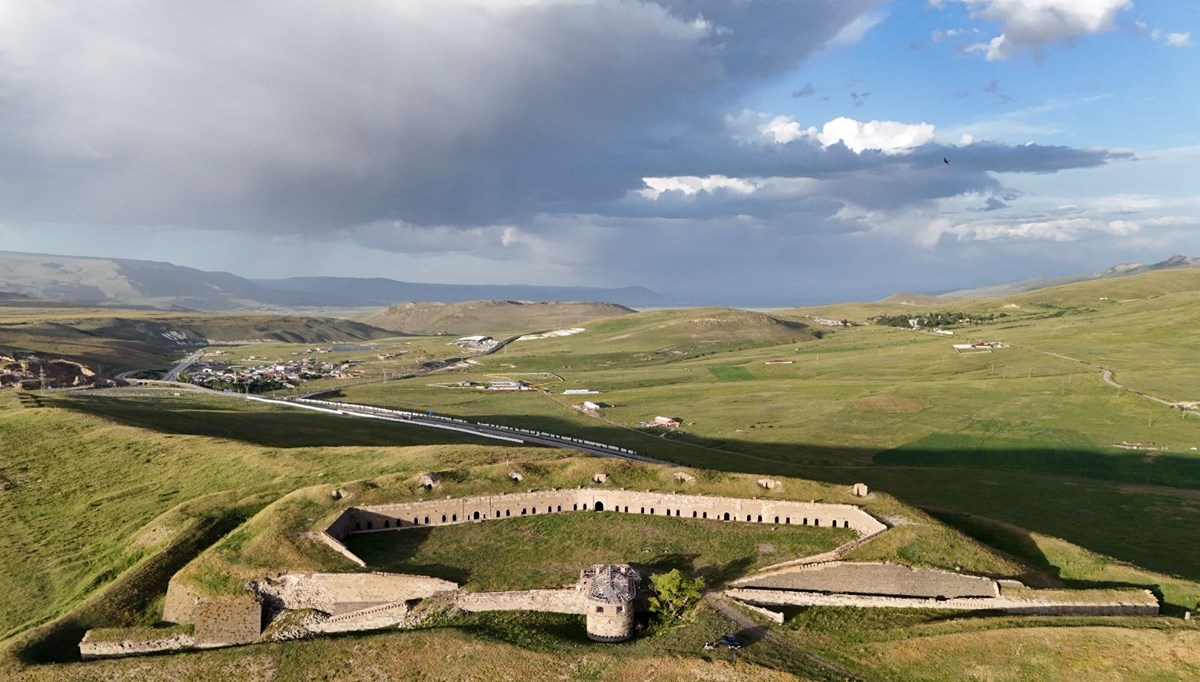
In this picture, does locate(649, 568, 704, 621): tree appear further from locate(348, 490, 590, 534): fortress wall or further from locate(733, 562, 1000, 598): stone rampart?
locate(348, 490, 590, 534): fortress wall

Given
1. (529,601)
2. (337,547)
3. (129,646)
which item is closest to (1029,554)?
(529,601)

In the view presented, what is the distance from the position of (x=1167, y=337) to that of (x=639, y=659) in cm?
21853

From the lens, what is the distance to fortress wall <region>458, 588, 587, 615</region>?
1852 inches

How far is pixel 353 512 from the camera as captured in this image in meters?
59.5

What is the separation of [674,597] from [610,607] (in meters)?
4.67

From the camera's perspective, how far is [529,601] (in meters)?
47.2

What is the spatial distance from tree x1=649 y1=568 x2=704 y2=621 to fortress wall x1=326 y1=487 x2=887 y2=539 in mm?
17107

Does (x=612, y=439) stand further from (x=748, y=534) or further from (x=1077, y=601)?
(x=1077, y=601)

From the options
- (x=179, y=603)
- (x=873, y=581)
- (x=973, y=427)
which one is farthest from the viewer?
(x=973, y=427)

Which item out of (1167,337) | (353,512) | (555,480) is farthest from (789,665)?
(1167,337)

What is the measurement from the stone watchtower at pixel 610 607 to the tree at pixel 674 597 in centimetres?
188

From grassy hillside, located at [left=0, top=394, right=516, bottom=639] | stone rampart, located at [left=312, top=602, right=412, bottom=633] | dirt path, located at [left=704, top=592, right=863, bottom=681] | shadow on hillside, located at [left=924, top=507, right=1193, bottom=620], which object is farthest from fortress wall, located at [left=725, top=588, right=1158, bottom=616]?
grassy hillside, located at [left=0, top=394, right=516, bottom=639]

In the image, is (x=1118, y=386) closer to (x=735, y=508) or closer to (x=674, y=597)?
(x=735, y=508)

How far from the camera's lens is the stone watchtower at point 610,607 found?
43.0 m
